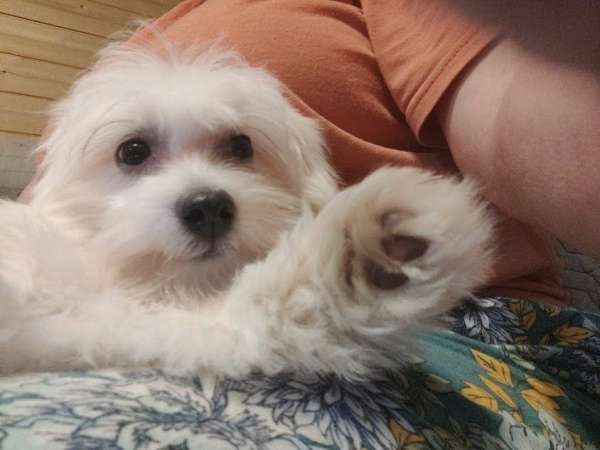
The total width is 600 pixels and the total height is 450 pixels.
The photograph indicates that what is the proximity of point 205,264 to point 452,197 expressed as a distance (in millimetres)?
272

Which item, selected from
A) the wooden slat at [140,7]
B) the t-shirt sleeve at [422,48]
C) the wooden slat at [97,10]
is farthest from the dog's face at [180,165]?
the wooden slat at [140,7]

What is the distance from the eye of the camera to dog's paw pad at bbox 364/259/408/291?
45 centimetres

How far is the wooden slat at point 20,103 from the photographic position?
2268mm

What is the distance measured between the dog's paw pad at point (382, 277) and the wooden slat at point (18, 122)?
2.06 m

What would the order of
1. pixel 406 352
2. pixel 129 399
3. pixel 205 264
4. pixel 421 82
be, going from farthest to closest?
pixel 421 82, pixel 205 264, pixel 406 352, pixel 129 399

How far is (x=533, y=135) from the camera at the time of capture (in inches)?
24.4

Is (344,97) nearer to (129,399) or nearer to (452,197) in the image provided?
(452,197)

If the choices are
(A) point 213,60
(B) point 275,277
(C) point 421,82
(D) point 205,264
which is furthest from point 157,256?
(C) point 421,82

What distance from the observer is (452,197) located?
0.47m

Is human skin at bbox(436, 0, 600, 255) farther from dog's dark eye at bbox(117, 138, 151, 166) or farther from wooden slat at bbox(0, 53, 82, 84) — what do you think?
wooden slat at bbox(0, 53, 82, 84)

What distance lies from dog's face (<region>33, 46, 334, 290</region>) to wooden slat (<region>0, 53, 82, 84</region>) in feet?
5.69

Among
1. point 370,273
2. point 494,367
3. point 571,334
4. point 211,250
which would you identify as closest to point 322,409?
point 370,273

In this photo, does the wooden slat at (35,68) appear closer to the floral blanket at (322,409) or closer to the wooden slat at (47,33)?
the wooden slat at (47,33)

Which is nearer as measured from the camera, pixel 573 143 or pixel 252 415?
pixel 252 415
